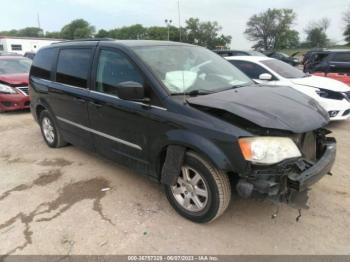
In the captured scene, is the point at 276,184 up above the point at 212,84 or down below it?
below

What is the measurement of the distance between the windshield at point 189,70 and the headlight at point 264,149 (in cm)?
91

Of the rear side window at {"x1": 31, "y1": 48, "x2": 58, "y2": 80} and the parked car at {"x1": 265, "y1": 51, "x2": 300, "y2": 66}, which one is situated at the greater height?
the rear side window at {"x1": 31, "y1": 48, "x2": 58, "y2": 80}

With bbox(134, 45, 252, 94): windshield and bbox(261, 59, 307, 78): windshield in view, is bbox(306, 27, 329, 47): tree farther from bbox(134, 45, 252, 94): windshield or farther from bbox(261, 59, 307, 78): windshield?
bbox(134, 45, 252, 94): windshield

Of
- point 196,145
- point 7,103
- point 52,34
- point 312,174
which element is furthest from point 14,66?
point 52,34

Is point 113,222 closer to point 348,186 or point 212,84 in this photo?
point 212,84

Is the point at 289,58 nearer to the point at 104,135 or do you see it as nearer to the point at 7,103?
the point at 7,103

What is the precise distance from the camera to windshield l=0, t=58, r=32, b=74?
348 inches

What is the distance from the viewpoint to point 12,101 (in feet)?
26.2

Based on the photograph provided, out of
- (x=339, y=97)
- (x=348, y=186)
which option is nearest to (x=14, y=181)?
(x=348, y=186)

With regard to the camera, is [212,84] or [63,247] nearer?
[63,247]

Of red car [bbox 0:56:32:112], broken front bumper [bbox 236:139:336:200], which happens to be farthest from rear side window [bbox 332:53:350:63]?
red car [bbox 0:56:32:112]

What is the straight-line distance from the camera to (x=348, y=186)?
3.72m

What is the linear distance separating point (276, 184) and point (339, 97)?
467cm

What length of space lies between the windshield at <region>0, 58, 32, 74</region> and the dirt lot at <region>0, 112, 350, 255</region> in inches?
219
